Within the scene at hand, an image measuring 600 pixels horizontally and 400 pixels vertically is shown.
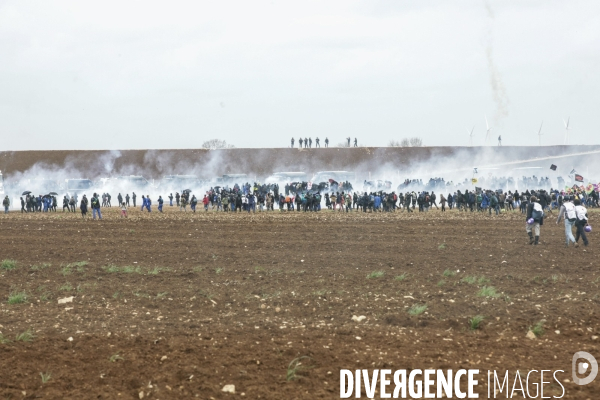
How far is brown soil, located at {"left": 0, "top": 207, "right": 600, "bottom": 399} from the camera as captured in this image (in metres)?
8.58

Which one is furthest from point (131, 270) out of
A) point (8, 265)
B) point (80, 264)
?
point (8, 265)

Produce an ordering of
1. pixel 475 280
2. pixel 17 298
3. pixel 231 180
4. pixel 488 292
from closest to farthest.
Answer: pixel 488 292
pixel 17 298
pixel 475 280
pixel 231 180

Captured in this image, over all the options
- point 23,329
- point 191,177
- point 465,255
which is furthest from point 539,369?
point 191,177

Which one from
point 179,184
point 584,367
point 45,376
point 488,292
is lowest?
point 45,376

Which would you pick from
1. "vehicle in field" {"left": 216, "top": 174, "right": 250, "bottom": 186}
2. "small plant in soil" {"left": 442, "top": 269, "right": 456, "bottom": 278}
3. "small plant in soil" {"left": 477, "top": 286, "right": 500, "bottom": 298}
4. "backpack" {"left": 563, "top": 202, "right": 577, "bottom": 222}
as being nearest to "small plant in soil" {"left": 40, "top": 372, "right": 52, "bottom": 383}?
"small plant in soil" {"left": 477, "top": 286, "right": 500, "bottom": 298}

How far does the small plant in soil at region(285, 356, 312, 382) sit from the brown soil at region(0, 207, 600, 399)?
0.06 m

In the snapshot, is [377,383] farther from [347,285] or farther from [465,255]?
[465,255]

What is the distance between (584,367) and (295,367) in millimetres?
3793

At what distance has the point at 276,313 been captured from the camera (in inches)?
467

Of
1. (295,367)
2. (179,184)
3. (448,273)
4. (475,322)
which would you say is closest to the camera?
(295,367)

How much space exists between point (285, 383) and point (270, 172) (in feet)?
271

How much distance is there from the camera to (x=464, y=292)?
1326cm

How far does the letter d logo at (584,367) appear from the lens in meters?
8.27

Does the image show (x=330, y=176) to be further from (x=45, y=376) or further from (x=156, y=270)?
(x=45, y=376)
